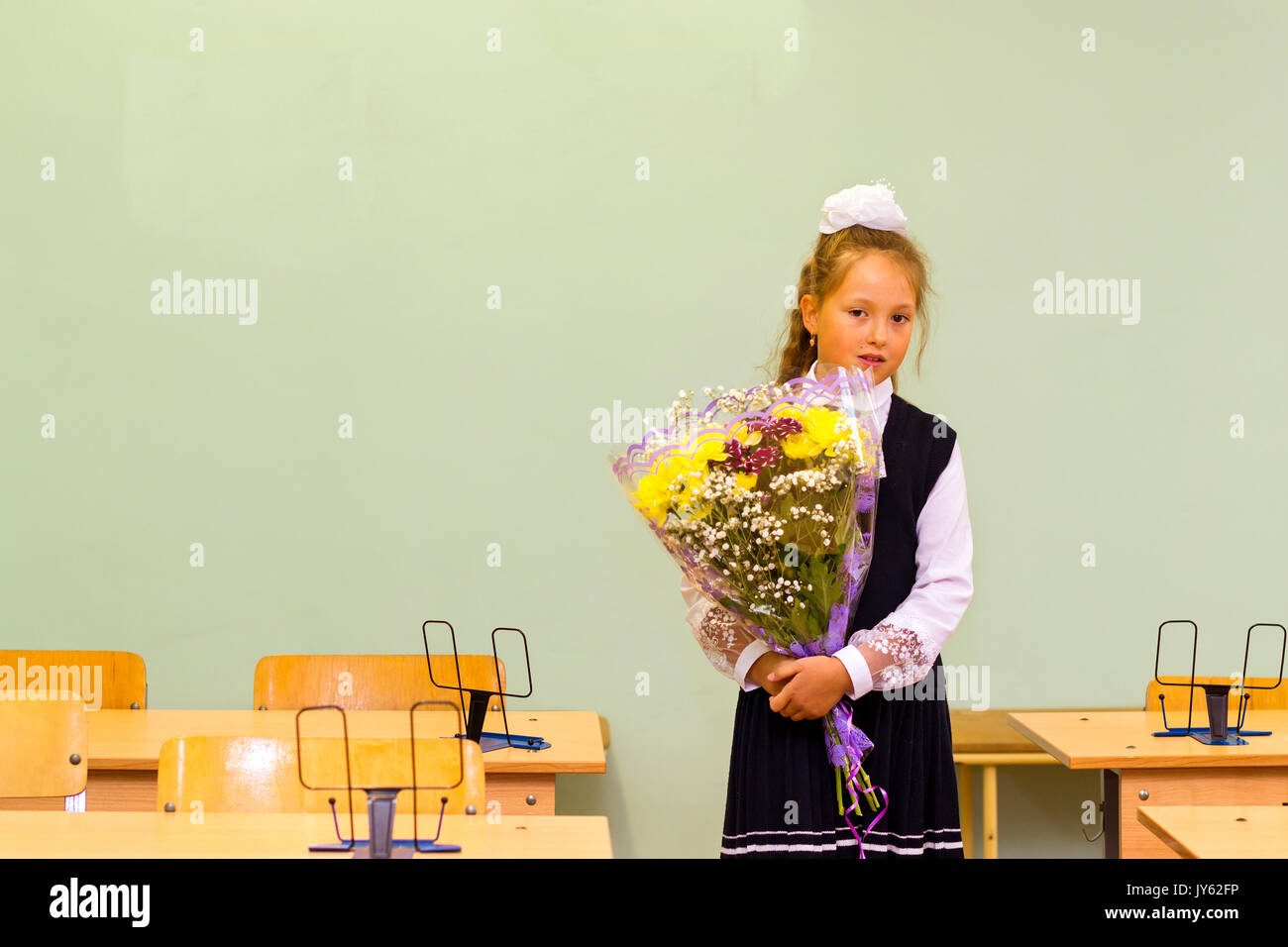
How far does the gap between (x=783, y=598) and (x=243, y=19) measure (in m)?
3.15

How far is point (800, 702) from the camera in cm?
180

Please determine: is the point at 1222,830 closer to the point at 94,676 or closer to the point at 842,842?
the point at 842,842

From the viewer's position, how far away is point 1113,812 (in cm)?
274

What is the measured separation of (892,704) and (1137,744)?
108 cm

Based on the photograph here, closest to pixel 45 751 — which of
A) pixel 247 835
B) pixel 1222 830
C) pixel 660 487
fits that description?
pixel 247 835

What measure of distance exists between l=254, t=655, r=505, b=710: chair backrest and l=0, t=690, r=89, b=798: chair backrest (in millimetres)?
777

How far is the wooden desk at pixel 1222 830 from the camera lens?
1.66m

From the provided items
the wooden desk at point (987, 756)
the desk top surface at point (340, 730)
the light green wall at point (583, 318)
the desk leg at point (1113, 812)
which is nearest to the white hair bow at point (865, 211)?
the desk top surface at point (340, 730)

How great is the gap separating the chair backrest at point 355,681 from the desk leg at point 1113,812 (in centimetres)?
143

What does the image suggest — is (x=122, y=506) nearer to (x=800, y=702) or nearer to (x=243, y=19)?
(x=243, y=19)

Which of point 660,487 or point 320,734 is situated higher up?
point 660,487

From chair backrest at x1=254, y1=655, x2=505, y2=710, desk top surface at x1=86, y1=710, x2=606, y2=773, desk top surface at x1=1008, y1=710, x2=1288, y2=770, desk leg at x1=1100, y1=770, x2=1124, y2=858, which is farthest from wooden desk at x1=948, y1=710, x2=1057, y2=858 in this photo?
chair backrest at x1=254, y1=655, x2=505, y2=710
